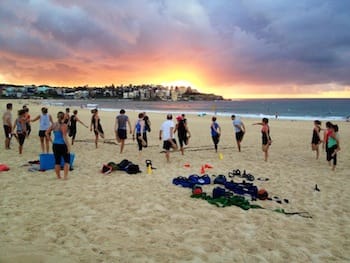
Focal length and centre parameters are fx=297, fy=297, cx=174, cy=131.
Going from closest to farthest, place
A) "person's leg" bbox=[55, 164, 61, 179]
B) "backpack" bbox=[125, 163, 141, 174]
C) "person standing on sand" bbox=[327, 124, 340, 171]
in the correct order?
"person's leg" bbox=[55, 164, 61, 179], "backpack" bbox=[125, 163, 141, 174], "person standing on sand" bbox=[327, 124, 340, 171]

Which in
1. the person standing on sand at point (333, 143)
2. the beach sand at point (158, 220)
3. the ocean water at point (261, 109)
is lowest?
the beach sand at point (158, 220)

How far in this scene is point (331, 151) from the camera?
916 cm

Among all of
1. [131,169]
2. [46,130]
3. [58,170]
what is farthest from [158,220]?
[46,130]

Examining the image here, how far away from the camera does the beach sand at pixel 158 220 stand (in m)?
3.82

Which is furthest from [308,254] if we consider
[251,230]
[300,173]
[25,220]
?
[300,173]

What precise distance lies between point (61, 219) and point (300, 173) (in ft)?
21.8

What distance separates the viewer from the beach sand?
382 centimetres

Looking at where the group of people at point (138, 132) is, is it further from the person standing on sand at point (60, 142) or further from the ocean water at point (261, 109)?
the ocean water at point (261, 109)

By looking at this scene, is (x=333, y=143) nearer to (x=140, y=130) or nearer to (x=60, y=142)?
(x=140, y=130)

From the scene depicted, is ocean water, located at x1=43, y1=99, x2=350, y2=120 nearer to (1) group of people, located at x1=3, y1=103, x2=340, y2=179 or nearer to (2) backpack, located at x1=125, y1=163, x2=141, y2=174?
(1) group of people, located at x1=3, y1=103, x2=340, y2=179

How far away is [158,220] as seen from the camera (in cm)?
489

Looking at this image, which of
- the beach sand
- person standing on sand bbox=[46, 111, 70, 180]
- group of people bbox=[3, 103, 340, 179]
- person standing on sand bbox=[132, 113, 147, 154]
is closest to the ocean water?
group of people bbox=[3, 103, 340, 179]

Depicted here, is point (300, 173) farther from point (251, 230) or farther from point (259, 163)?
point (251, 230)

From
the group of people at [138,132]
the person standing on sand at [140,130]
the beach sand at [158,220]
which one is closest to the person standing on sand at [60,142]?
the group of people at [138,132]
